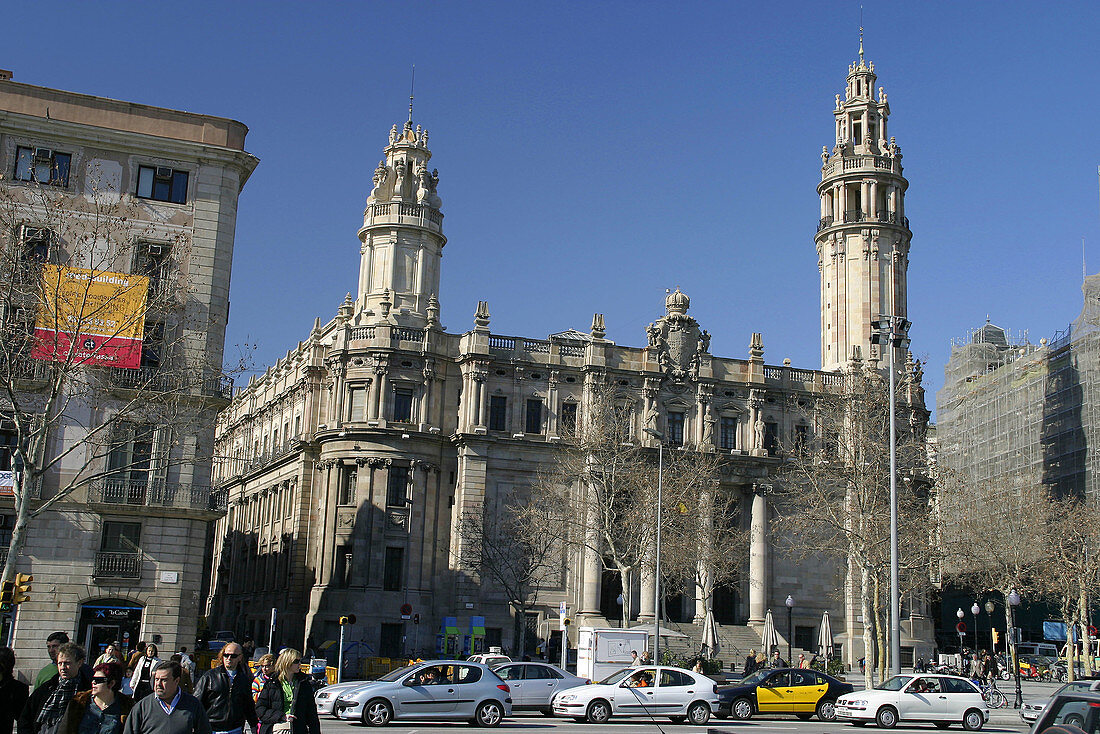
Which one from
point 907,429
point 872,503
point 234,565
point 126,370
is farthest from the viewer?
point 234,565

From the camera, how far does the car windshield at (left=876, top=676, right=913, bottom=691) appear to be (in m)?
28.9

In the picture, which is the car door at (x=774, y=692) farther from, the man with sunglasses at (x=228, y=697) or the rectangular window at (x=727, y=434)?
the rectangular window at (x=727, y=434)

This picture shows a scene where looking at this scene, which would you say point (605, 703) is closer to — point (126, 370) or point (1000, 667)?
point (126, 370)

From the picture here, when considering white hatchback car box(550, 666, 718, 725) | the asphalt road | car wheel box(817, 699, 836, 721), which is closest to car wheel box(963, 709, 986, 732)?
the asphalt road

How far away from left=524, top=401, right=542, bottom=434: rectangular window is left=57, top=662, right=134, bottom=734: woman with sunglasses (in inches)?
2032

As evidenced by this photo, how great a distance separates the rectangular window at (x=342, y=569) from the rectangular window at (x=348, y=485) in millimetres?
2450

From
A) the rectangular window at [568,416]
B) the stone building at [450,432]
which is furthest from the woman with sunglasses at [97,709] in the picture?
the rectangular window at [568,416]

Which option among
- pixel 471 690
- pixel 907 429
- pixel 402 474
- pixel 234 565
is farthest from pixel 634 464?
pixel 234 565

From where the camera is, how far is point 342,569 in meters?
58.2

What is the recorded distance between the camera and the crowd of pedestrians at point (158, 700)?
9.75 meters

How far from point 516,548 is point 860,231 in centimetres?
3213

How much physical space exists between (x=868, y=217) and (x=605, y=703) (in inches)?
2056

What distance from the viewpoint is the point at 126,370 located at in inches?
1506

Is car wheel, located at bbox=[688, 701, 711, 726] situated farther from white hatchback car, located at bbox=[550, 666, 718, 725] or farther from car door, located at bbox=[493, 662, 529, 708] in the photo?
car door, located at bbox=[493, 662, 529, 708]
